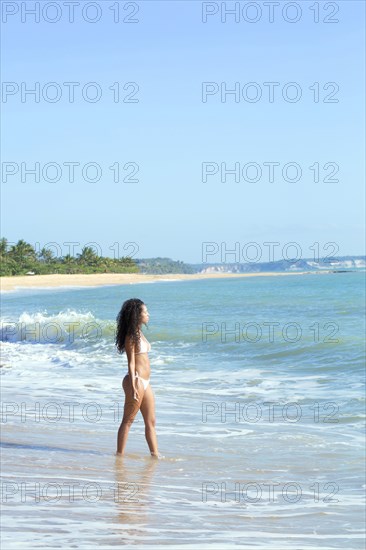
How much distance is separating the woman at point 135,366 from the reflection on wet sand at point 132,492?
360mm

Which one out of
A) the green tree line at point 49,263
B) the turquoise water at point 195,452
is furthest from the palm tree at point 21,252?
the turquoise water at point 195,452

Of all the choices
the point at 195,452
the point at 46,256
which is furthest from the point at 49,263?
the point at 195,452

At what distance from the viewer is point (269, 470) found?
334 inches

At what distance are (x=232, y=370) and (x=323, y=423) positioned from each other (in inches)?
244

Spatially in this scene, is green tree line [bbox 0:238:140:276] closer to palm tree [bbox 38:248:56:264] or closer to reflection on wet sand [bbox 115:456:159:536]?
palm tree [bbox 38:248:56:264]

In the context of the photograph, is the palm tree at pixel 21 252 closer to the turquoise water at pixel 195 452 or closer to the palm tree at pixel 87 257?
the palm tree at pixel 87 257

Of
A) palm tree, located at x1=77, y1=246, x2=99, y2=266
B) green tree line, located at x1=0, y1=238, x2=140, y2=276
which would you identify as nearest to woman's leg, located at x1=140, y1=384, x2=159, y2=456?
green tree line, located at x1=0, y1=238, x2=140, y2=276

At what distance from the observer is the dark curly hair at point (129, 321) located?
7.89 m

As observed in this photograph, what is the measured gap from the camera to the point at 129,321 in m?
7.93

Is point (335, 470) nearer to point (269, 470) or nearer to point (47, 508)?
point (269, 470)

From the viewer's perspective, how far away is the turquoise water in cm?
608

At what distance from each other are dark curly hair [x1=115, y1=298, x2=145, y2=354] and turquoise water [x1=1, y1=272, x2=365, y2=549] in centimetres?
128

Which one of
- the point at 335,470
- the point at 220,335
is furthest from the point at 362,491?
the point at 220,335

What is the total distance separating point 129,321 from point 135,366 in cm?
63
